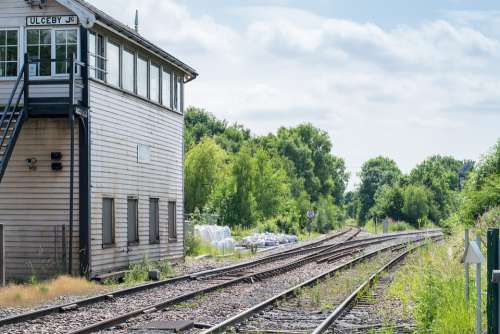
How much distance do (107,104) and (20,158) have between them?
2535 mm

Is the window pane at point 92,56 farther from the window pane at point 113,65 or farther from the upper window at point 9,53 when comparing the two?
the upper window at point 9,53

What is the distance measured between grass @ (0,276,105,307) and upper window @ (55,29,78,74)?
16.6ft

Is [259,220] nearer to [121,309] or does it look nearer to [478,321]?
[121,309]

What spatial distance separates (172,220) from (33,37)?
811 centimetres

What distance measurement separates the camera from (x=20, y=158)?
20312 mm

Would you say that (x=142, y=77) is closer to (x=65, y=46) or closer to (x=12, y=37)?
(x=65, y=46)

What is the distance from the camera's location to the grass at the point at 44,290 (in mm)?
15578

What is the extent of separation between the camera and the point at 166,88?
26.1 meters

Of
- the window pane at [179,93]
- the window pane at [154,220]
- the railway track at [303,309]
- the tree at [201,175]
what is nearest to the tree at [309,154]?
the tree at [201,175]

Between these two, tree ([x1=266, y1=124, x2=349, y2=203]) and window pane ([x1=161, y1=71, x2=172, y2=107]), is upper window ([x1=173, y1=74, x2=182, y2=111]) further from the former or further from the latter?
tree ([x1=266, y1=124, x2=349, y2=203])

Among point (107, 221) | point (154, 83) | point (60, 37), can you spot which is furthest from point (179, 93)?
point (60, 37)

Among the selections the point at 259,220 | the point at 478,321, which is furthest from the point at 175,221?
the point at 259,220

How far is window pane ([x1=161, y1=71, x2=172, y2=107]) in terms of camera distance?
25.7 m

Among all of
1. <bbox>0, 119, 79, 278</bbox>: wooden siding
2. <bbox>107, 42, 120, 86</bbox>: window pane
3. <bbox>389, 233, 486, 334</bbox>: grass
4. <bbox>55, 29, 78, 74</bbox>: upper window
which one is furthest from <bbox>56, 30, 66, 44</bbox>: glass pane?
<bbox>389, 233, 486, 334</bbox>: grass
